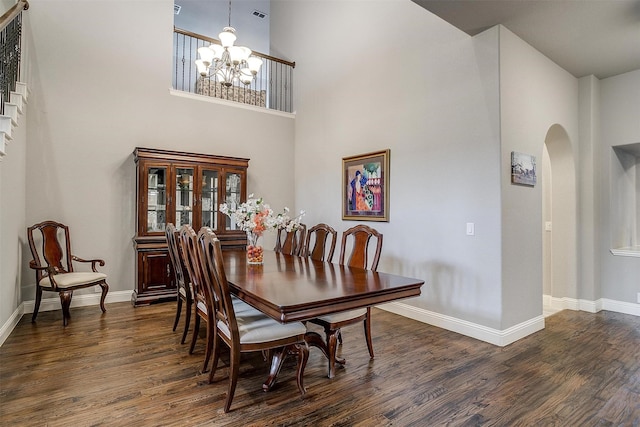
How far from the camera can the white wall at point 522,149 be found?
3209 mm

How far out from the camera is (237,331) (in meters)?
2.05

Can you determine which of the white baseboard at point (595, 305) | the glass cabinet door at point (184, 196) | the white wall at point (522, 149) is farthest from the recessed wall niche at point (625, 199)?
the glass cabinet door at point (184, 196)

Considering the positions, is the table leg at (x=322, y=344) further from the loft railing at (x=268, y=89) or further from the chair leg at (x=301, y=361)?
the loft railing at (x=268, y=89)

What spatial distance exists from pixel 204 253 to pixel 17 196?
9.75 feet

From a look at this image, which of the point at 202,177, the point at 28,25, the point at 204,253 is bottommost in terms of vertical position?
the point at 204,253

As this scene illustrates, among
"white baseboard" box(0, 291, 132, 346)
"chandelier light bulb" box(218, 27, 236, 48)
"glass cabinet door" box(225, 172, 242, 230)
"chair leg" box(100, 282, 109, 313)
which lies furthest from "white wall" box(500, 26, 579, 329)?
"white baseboard" box(0, 291, 132, 346)

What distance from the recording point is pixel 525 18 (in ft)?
9.86

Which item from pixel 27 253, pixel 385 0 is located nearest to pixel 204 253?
pixel 27 253

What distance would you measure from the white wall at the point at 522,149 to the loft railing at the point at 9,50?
4.43 metres

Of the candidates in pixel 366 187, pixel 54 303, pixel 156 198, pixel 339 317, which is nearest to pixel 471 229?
pixel 366 187

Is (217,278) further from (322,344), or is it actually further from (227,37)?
(227,37)

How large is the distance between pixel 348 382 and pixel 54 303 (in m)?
3.91

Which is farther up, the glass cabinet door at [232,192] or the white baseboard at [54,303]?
the glass cabinet door at [232,192]

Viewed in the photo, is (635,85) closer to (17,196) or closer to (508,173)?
(508,173)
